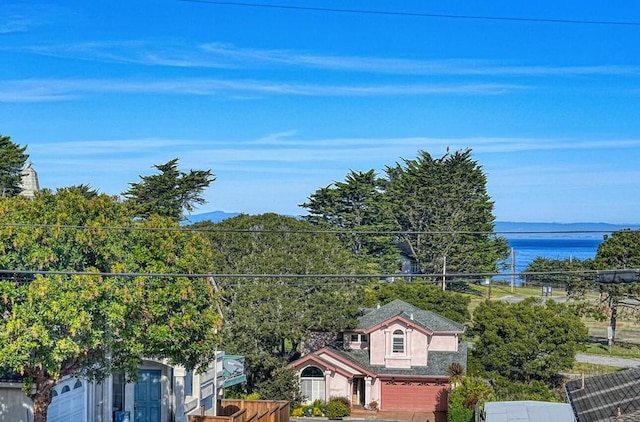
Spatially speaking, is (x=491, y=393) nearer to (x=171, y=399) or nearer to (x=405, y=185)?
(x=171, y=399)

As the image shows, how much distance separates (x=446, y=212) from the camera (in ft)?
263

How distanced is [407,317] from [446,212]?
37.7 metres

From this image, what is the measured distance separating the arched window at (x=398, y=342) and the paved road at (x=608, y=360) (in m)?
15.1

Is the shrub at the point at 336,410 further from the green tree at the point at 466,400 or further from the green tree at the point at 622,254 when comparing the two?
the green tree at the point at 622,254

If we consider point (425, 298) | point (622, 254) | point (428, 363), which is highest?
point (622, 254)

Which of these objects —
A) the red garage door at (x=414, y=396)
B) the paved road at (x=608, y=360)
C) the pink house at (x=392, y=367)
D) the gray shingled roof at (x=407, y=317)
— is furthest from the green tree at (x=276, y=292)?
the paved road at (x=608, y=360)

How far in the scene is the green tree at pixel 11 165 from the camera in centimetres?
5259

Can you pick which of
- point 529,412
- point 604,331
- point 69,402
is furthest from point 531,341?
point 604,331

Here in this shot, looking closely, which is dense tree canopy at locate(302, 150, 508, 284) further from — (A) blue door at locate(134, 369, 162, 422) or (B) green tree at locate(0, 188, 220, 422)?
(B) green tree at locate(0, 188, 220, 422)

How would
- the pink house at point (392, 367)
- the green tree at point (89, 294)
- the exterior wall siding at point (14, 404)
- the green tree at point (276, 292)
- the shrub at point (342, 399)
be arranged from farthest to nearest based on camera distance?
the pink house at point (392, 367), the shrub at point (342, 399), the green tree at point (276, 292), the exterior wall siding at point (14, 404), the green tree at point (89, 294)

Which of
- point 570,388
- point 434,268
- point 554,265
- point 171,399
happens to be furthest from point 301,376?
point 554,265

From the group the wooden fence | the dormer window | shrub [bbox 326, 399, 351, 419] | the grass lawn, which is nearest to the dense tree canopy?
the grass lawn

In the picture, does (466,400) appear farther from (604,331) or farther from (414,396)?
(604,331)

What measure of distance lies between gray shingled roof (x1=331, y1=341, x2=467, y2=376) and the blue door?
16.7 metres
